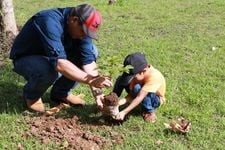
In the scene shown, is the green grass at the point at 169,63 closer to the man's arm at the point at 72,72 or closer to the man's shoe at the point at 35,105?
the man's shoe at the point at 35,105

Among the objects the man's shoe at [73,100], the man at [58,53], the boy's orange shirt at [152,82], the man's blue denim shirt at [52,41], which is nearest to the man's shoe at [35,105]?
the man at [58,53]

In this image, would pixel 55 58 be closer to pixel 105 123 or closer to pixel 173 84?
pixel 105 123

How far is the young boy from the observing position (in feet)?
→ 14.1

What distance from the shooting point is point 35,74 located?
434 cm

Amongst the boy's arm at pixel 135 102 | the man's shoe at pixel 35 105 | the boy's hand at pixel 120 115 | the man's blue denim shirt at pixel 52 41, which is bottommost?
the man's shoe at pixel 35 105

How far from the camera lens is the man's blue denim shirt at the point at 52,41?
389 cm

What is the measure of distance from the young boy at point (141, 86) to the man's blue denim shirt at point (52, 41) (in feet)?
1.35

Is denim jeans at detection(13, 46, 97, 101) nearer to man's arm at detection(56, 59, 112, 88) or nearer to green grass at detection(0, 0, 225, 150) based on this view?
green grass at detection(0, 0, 225, 150)

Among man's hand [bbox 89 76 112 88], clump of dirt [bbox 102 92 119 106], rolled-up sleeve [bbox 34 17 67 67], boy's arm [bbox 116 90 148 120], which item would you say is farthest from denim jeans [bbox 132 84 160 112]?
rolled-up sleeve [bbox 34 17 67 67]

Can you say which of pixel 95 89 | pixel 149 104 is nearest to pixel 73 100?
pixel 95 89

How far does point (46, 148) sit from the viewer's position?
3.90 meters

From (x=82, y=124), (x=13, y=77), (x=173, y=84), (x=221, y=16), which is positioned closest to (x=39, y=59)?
(x=82, y=124)

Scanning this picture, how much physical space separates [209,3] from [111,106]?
7211 mm

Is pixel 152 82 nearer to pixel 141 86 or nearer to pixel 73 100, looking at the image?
pixel 141 86
